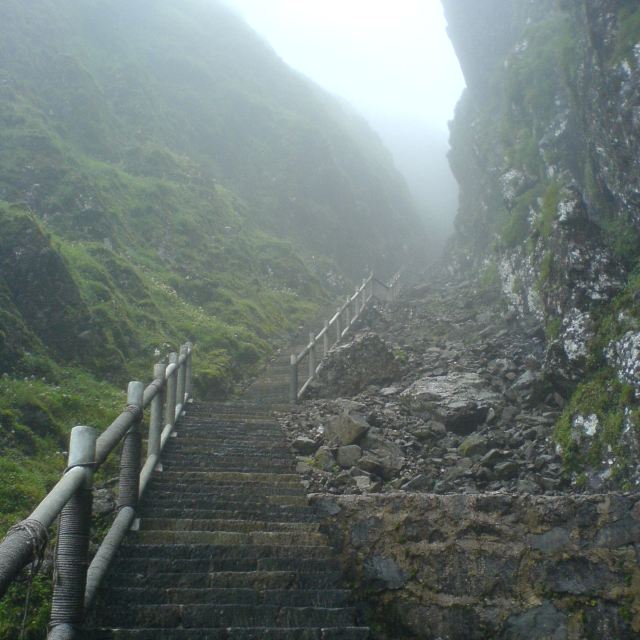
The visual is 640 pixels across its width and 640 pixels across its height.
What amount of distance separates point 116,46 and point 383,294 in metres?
22.2

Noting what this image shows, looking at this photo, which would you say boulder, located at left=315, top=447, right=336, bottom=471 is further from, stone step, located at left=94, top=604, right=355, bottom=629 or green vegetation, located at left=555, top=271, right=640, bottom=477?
stone step, located at left=94, top=604, right=355, bottom=629

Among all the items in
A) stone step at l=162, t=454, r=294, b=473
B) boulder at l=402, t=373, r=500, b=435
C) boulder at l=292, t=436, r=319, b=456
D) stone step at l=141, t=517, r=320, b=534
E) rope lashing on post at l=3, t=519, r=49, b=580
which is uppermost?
boulder at l=402, t=373, r=500, b=435

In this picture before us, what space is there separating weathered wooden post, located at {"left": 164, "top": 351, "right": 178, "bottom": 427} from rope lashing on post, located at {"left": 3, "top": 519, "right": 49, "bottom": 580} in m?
6.01

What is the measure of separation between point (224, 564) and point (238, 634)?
1.11 meters

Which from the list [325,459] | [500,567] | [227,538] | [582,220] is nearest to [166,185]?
[582,220]

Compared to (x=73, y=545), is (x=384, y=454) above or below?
A: above

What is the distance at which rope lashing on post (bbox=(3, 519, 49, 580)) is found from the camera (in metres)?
3.01

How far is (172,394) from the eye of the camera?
31.1 feet

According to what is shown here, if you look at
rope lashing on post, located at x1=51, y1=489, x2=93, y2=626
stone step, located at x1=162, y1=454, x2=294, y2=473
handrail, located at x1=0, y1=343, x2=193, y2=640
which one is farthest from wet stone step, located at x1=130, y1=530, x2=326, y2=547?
stone step, located at x1=162, y1=454, x2=294, y2=473

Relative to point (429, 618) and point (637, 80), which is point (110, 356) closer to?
point (429, 618)

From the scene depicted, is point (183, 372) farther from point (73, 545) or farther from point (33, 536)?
point (33, 536)

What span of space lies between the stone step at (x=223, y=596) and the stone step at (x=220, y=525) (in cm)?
95

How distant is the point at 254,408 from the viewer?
38.6 feet

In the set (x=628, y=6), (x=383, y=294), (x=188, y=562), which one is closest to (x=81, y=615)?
(x=188, y=562)
